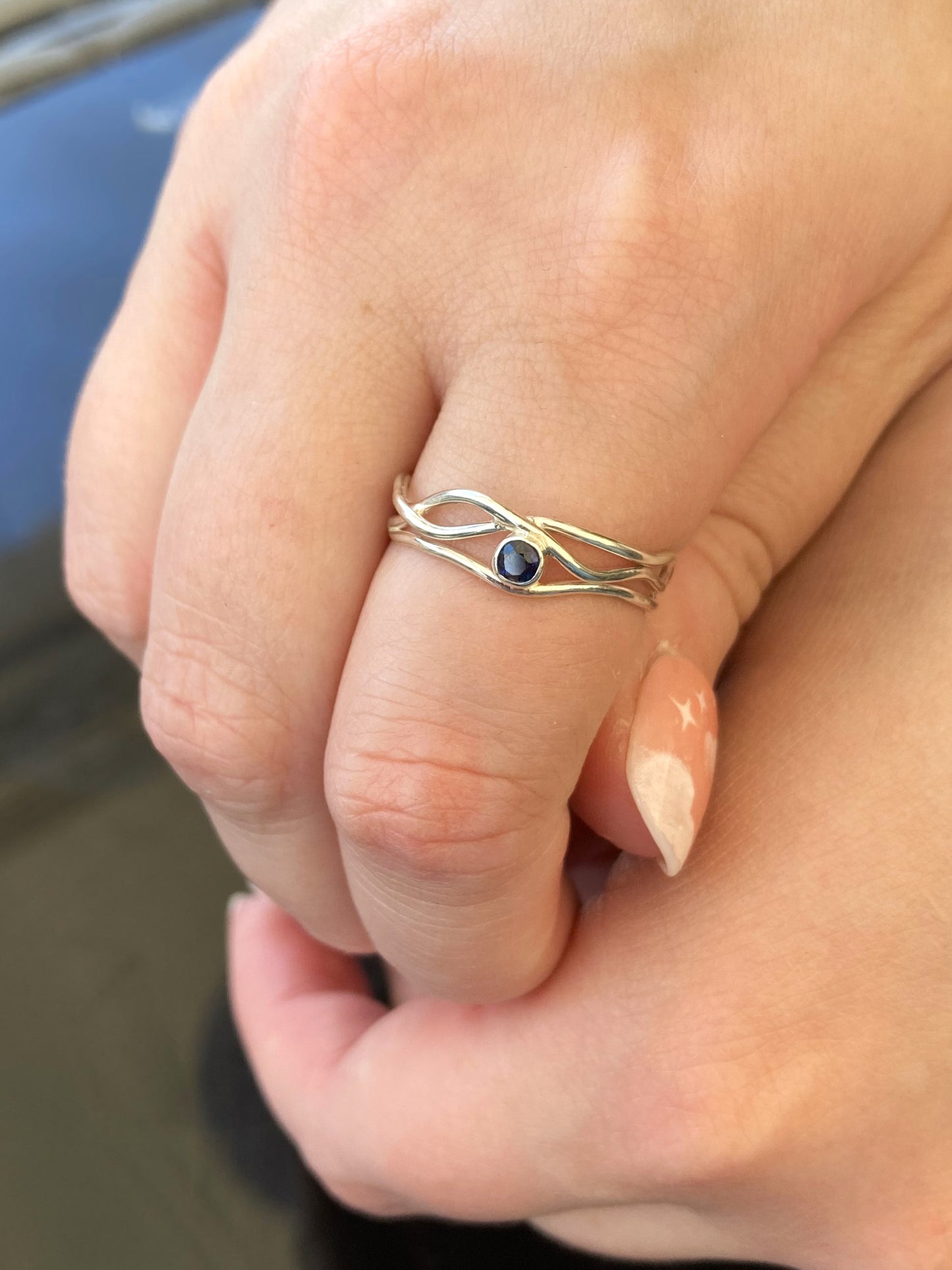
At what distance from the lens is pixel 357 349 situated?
24.3 inches

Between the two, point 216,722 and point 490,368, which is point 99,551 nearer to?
point 216,722

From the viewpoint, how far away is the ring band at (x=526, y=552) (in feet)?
1.80

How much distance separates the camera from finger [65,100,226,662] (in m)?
0.77

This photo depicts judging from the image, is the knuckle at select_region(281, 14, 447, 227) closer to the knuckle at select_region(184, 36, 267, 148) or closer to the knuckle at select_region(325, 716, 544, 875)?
the knuckle at select_region(184, 36, 267, 148)

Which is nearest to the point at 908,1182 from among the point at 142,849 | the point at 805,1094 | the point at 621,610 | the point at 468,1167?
the point at 805,1094

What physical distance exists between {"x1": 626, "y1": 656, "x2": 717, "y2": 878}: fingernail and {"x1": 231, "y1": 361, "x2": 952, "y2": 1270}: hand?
7 cm

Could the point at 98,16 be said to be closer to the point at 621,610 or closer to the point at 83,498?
the point at 83,498

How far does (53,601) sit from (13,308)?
43 centimetres

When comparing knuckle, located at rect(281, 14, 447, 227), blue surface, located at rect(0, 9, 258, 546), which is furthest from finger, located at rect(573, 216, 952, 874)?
blue surface, located at rect(0, 9, 258, 546)

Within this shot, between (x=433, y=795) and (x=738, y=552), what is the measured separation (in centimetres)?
31

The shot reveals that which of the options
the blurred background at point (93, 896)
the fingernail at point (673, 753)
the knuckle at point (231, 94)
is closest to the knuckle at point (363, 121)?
the knuckle at point (231, 94)

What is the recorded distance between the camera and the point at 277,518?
0.62m

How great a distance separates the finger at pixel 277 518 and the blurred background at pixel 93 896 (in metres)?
0.48

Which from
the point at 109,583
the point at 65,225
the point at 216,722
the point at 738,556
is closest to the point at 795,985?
the point at 738,556
